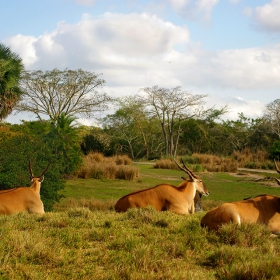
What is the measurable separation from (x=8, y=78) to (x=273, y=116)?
38.7 m

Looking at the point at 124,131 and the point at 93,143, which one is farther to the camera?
the point at 124,131

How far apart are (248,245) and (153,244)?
1280 millimetres

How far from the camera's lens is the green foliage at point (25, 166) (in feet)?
46.1

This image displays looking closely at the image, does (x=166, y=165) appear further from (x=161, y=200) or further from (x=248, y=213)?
(x=248, y=213)

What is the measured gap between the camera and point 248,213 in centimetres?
→ 707

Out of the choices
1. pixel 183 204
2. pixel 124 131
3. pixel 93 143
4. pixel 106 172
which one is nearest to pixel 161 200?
pixel 183 204

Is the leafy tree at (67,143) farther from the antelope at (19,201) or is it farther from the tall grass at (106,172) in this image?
the antelope at (19,201)

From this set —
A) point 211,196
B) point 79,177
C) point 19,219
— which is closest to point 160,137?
point 79,177

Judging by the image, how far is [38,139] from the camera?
16547 mm

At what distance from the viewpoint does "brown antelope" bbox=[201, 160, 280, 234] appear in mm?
6570

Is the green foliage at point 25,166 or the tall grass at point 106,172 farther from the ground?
the green foliage at point 25,166

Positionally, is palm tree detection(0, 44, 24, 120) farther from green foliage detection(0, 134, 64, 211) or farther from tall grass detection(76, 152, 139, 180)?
green foliage detection(0, 134, 64, 211)

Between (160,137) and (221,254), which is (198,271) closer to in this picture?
(221,254)

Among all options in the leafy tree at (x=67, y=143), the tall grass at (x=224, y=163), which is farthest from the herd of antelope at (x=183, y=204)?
the tall grass at (x=224, y=163)
